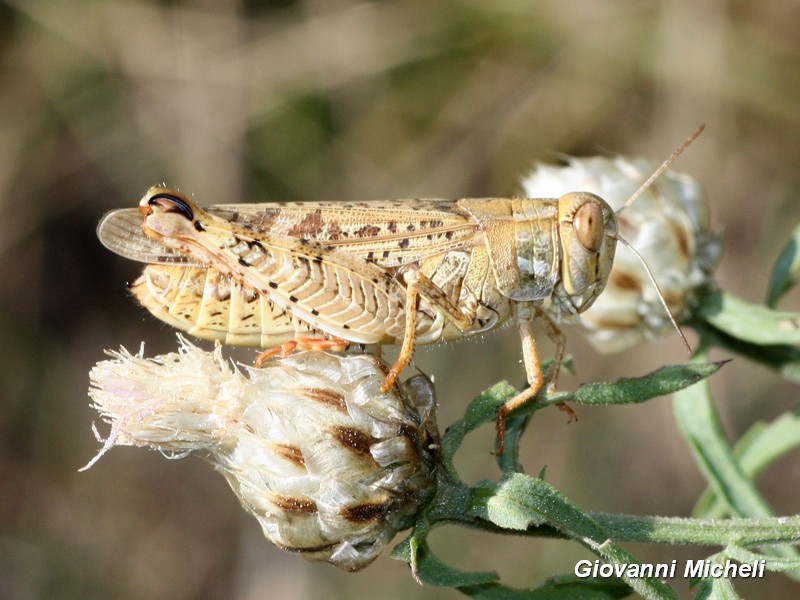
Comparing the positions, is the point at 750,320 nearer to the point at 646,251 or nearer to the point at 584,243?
the point at 646,251

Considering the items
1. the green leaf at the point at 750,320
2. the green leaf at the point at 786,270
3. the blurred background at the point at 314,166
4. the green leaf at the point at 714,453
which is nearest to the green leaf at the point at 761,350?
the green leaf at the point at 750,320

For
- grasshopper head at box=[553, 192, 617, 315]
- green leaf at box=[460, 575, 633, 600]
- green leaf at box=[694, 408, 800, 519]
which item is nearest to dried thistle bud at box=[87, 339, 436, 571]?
green leaf at box=[460, 575, 633, 600]

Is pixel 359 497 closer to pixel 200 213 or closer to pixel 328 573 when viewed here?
pixel 200 213

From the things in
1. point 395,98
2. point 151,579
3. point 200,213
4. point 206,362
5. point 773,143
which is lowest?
point 151,579

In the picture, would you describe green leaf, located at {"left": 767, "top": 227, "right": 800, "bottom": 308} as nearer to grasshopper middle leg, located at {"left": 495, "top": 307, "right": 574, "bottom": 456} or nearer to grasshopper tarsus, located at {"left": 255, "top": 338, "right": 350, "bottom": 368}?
grasshopper middle leg, located at {"left": 495, "top": 307, "right": 574, "bottom": 456}

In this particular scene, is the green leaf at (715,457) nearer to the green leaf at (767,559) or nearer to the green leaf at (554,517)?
the green leaf at (767,559)

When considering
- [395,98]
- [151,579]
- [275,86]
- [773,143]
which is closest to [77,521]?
[151,579]
